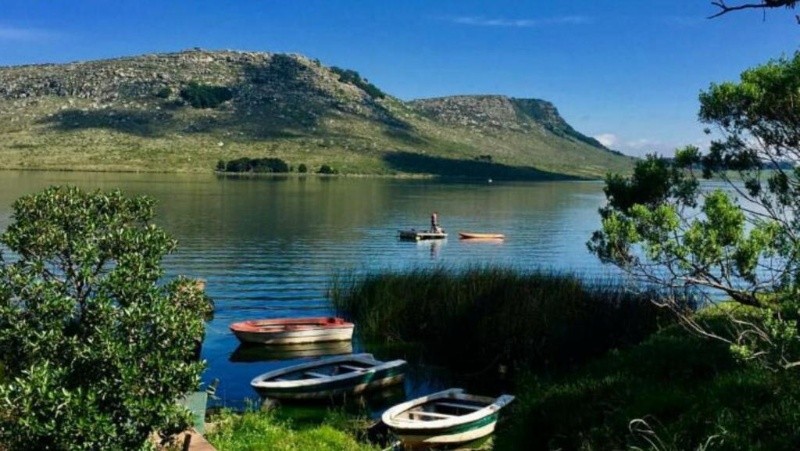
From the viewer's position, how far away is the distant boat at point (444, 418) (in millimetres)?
16469

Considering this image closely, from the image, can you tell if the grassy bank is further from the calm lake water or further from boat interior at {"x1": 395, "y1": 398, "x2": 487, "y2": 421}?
the calm lake water

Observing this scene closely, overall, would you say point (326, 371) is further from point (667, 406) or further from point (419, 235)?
point (419, 235)

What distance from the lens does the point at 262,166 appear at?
616 feet

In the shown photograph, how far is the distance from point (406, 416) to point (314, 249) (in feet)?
131

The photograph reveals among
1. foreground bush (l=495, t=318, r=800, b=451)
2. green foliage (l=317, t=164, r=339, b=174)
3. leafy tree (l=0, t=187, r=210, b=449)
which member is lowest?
foreground bush (l=495, t=318, r=800, b=451)

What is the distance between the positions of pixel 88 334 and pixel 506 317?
48.8ft

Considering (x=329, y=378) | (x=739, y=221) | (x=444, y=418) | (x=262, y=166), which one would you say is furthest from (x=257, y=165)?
(x=739, y=221)

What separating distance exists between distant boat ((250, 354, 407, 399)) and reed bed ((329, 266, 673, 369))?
9.58 feet

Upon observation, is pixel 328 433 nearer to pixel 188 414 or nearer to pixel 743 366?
pixel 188 414

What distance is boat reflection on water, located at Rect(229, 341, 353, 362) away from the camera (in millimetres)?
26688

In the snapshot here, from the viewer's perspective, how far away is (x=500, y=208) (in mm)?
106438

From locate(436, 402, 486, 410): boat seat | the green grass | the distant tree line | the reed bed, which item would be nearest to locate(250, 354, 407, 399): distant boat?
the green grass

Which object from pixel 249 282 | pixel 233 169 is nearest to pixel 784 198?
pixel 249 282

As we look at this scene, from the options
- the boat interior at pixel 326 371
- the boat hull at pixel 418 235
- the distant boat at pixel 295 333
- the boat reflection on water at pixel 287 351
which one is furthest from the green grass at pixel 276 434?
the boat hull at pixel 418 235
